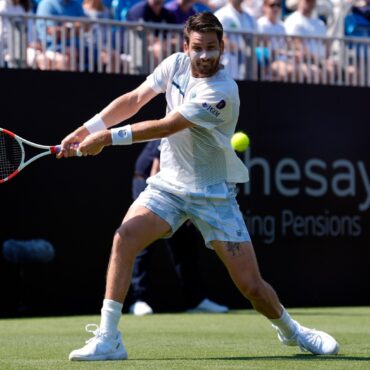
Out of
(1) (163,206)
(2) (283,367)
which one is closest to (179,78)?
(1) (163,206)

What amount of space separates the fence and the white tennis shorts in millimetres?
5128

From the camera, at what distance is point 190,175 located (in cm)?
671

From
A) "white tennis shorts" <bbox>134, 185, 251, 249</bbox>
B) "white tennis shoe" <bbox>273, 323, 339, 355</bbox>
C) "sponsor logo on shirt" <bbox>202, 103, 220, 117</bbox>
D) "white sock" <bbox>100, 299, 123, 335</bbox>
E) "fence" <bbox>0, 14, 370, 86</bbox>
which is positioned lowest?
"white tennis shoe" <bbox>273, 323, 339, 355</bbox>

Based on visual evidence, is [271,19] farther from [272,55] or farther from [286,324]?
[286,324]

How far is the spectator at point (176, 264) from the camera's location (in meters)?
11.1

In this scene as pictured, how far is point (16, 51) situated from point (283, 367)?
6244mm

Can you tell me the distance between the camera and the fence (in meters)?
11.5

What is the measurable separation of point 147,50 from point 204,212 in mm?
5831

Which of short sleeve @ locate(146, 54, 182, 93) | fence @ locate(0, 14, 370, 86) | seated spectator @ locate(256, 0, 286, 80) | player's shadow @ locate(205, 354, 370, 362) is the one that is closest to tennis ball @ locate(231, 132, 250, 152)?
fence @ locate(0, 14, 370, 86)

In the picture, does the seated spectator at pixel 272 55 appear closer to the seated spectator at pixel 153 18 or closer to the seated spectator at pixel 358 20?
the seated spectator at pixel 153 18

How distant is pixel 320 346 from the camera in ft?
22.2

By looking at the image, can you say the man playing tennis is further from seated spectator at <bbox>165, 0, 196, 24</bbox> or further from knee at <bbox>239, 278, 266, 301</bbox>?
seated spectator at <bbox>165, 0, 196, 24</bbox>

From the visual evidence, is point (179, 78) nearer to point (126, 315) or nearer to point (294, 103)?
point (126, 315)

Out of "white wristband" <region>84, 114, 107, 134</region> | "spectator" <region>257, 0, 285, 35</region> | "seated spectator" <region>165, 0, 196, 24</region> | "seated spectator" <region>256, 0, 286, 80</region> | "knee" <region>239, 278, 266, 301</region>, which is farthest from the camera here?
"spectator" <region>257, 0, 285, 35</region>
